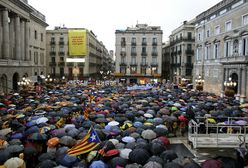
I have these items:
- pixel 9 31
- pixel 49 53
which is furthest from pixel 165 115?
pixel 49 53

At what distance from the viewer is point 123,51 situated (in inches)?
2653

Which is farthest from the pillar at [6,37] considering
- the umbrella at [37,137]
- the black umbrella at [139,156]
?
the black umbrella at [139,156]

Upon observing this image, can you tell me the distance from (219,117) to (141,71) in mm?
50908

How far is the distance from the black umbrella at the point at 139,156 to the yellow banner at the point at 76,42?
48.1 metres

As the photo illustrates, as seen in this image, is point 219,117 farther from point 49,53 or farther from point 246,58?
point 49,53

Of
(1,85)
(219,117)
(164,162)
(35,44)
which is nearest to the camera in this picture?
(164,162)

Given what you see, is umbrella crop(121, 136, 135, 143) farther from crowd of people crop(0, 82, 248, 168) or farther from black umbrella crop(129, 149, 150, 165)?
black umbrella crop(129, 149, 150, 165)

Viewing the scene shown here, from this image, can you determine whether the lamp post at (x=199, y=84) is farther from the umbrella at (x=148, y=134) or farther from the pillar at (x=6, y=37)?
the umbrella at (x=148, y=134)

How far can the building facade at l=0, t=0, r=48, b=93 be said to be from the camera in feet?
116

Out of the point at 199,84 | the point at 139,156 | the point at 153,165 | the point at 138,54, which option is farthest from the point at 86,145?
the point at 138,54

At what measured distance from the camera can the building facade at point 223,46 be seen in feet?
103

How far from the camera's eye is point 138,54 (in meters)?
67.4

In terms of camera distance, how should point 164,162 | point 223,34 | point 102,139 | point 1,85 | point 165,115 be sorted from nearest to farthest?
point 164,162 < point 102,139 < point 165,115 < point 1,85 < point 223,34

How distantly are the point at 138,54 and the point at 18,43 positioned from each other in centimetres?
3372
